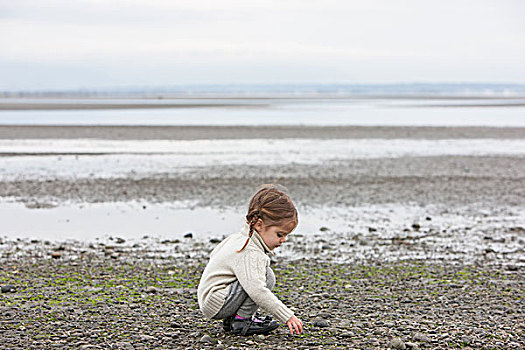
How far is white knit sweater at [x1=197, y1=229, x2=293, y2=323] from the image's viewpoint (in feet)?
19.1

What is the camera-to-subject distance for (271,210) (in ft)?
19.2

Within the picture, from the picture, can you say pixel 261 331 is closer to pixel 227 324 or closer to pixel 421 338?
pixel 227 324

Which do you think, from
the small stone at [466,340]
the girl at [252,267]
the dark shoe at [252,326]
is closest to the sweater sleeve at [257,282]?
the girl at [252,267]

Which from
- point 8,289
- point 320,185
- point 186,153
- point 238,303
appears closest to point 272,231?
point 238,303

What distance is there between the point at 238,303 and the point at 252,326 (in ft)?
1.15

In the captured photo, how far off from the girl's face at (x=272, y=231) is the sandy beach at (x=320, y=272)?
1028 millimetres

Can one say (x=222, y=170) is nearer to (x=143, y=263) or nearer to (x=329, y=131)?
(x=143, y=263)

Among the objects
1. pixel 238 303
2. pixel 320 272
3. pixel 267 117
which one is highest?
pixel 238 303

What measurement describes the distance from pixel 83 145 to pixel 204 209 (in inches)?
663

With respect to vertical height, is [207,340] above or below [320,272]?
above

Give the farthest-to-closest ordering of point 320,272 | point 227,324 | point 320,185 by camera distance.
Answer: point 320,185 < point 320,272 < point 227,324

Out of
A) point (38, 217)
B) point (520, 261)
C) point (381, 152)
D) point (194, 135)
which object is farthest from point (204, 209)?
point (194, 135)

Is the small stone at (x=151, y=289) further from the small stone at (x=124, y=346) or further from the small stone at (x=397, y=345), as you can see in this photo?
the small stone at (x=397, y=345)

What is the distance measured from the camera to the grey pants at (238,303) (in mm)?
5988
